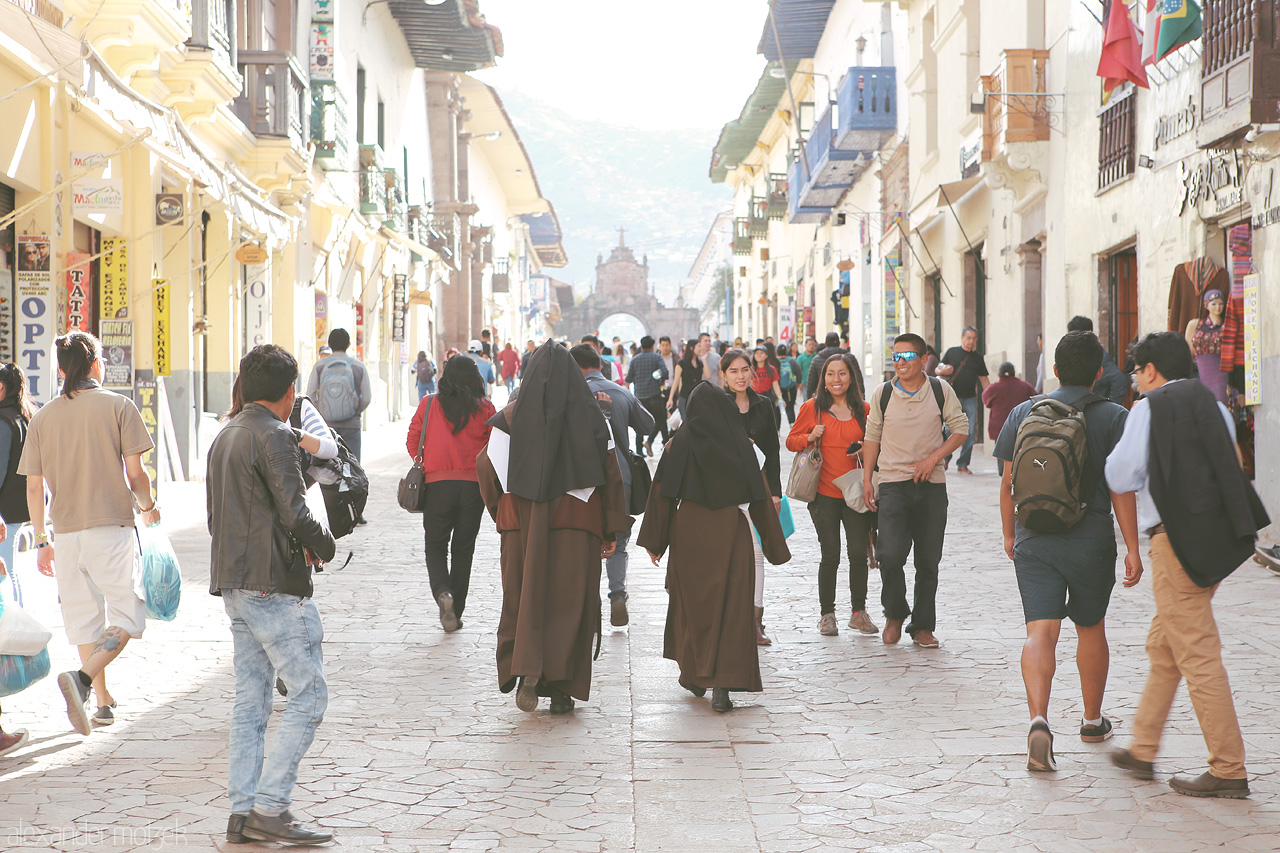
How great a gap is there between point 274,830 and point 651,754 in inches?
63.9

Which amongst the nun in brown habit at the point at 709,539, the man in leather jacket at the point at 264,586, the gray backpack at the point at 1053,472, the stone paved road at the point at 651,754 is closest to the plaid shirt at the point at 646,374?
the stone paved road at the point at 651,754

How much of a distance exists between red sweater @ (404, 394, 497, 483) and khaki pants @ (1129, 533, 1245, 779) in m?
4.05

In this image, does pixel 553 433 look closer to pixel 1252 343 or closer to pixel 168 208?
pixel 1252 343

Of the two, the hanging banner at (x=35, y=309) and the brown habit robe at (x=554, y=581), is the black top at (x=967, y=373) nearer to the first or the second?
the hanging banner at (x=35, y=309)

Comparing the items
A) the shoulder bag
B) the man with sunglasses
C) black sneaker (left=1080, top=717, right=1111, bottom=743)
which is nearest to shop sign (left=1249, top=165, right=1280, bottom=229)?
the man with sunglasses

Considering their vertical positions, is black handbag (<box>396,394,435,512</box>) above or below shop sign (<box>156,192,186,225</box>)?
below

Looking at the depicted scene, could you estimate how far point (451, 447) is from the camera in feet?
25.7

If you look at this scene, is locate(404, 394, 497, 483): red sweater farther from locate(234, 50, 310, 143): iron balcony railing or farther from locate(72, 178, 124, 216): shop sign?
locate(234, 50, 310, 143): iron balcony railing

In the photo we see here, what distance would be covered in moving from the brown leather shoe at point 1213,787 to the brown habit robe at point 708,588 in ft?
6.31

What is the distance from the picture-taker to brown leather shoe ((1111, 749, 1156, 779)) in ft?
16.0

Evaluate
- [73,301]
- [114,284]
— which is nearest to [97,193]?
[73,301]

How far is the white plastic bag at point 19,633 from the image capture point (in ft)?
16.8

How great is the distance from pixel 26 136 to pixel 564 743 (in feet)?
26.6

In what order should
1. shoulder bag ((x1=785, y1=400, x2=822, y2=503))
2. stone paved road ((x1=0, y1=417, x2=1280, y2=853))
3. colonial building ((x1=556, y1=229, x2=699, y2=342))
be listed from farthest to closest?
colonial building ((x1=556, y1=229, x2=699, y2=342)) < shoulder bag ((x1=785, y1=400, x2=822, y2=503)) < stone paved road ((x1=0, y1=417, x2=1280, y2=853))
